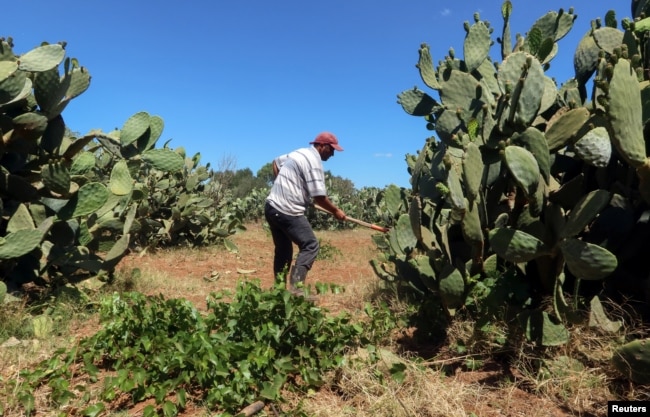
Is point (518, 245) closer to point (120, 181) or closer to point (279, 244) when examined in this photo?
point (279, 244)

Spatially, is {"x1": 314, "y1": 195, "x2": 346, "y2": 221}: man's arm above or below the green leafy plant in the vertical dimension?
above

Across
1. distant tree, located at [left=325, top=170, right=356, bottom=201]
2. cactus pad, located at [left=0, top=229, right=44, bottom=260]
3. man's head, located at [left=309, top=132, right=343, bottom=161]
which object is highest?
distant tree, located at [left=325, top=170, right=356, bottom=201]

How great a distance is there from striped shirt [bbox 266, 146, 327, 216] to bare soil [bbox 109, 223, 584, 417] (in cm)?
94

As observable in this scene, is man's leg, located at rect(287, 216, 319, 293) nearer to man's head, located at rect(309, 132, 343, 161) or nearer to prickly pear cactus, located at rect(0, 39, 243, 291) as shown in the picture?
man's head, located at rect(309, 132, 343, 161)

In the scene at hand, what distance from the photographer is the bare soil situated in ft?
7.64

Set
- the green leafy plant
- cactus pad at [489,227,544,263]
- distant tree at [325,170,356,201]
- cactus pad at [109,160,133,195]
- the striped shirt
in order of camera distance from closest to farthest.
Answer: the green leafy plant < cactus pad at [489,227,544,263] < cactus pad at [109,160,133,195] < the striped shirt < distant tree at [325,170,356,201]

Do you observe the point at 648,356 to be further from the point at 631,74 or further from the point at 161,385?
the point at 161,385

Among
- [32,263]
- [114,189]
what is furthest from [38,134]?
[32,263]

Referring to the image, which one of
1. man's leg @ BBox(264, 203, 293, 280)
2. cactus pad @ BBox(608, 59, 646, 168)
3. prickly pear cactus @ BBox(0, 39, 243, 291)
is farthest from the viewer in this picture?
man's leg @ BBox(264, 203, 293, 280)

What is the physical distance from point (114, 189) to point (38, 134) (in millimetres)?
700

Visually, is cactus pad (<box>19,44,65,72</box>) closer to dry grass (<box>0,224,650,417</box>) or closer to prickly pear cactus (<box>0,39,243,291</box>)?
prickly pear cactus (<box>0,39,243,291</box>)

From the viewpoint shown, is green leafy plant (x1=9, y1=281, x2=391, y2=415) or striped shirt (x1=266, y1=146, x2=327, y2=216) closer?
green leafy plant (x1=9, y1=281, x2=391, y2=415)

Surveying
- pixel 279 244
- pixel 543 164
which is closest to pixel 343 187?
pixel 279 244

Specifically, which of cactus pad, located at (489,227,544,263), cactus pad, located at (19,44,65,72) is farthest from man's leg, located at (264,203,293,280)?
cactus pad, located at (489,227,544,263)
